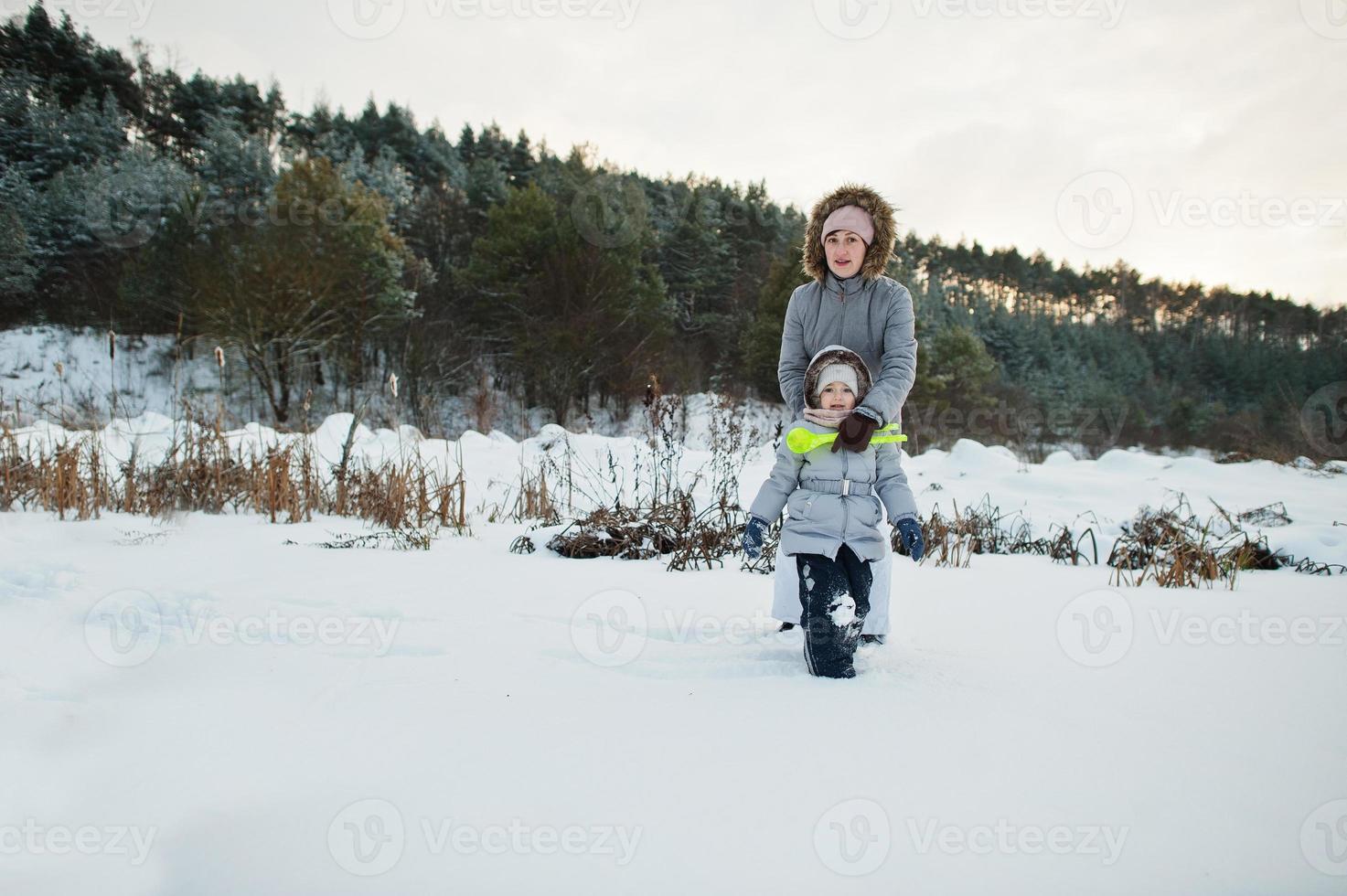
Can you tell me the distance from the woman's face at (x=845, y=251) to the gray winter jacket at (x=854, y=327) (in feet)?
0.14

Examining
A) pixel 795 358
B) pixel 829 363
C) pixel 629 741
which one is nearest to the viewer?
pixel 629 741

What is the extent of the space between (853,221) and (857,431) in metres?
0.68

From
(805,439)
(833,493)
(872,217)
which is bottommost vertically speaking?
(833,493)

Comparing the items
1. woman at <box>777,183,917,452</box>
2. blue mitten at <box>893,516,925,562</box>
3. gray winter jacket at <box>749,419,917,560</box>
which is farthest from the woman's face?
blue mitten at <box>893,516,925,562</box>

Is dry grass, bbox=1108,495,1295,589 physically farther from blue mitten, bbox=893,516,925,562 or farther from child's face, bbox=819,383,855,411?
child's face, bbox=819,383,855,411

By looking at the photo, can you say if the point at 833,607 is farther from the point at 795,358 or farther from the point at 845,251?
the point at 845,251

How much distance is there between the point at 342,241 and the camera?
63.7 ft

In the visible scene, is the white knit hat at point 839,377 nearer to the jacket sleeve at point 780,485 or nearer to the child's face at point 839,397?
the child's face at point 839,397

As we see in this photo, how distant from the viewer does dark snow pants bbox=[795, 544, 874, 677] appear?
1.69 m

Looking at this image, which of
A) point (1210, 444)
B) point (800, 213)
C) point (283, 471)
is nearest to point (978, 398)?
point (1210, 444)

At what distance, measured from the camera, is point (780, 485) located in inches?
72.3

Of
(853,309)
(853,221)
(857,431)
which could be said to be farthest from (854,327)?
(857,431)

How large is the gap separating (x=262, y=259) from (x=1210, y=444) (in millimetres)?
31584

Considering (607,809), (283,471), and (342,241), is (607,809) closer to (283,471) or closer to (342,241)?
(283,471)
